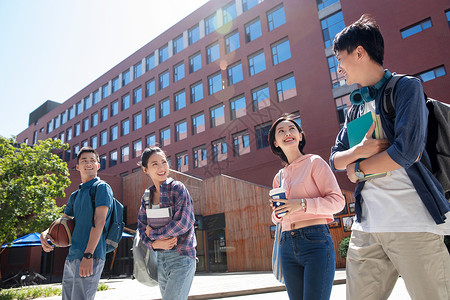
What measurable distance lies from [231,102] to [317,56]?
808 cm

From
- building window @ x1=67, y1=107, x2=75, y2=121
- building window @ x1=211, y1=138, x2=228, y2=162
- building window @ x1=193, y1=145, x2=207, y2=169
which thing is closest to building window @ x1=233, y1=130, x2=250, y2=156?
building window @ x1=211, y1=138, x2=228, y2=162

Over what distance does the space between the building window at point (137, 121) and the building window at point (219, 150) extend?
38.1 feet

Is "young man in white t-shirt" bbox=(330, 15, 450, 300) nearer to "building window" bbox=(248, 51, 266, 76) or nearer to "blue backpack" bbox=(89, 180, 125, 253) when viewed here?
"blue backpack" bbox=(89, 180, 125, 253)

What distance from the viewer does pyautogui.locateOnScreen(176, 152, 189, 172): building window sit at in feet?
95.5

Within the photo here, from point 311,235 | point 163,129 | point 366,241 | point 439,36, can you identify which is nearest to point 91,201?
point 311,235

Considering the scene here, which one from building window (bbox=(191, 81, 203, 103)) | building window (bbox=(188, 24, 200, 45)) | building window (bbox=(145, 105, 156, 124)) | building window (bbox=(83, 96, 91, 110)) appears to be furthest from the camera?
building window (bbox=(83, 96, 91, 110))

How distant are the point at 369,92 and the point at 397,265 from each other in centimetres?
96

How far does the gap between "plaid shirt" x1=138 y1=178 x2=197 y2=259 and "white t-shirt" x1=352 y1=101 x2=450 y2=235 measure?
155 cm

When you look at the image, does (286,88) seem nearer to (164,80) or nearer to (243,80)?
(243,80)

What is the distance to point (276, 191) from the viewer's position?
2.31 metres

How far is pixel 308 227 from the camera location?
2.35 m

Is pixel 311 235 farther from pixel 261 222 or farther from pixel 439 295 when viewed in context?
pixel 261 222

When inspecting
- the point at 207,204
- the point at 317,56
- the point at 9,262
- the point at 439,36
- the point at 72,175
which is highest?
the point at 317,56

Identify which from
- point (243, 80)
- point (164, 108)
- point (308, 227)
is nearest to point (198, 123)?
point (164, 108)
